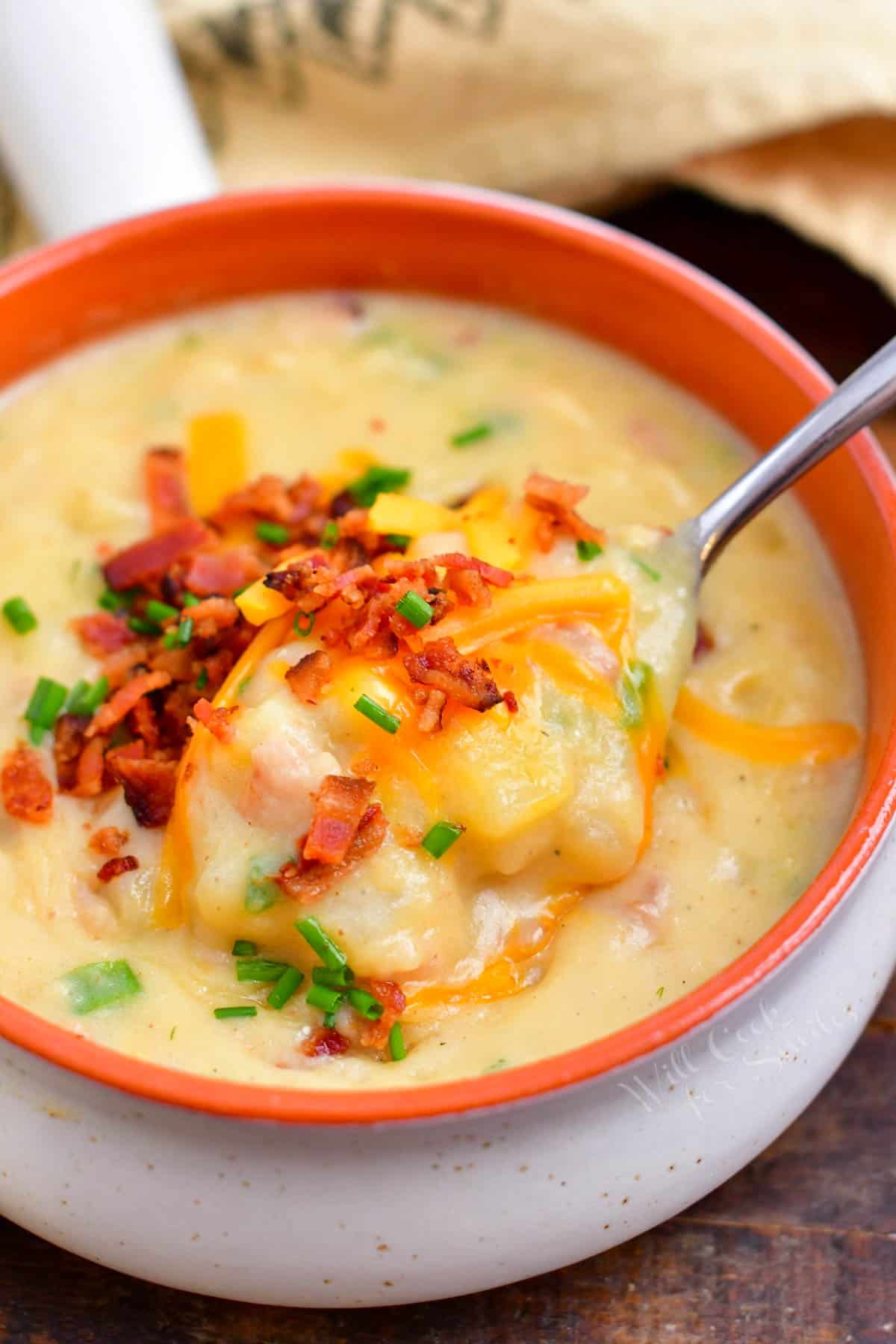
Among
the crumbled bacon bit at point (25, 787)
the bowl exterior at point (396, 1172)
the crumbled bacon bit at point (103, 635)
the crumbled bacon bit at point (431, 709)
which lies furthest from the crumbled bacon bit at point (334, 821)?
the crumbled bacon bit at point (103, 635)

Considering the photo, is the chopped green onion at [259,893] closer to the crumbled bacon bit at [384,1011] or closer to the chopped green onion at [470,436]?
the crumbled bacon bit at [384,1011]

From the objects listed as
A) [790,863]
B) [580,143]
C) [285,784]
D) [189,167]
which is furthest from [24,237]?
[790,863]

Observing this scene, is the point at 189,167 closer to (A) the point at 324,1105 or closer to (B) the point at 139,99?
(B) the point at 139,99

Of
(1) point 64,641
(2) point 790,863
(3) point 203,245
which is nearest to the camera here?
(2) point 790,863

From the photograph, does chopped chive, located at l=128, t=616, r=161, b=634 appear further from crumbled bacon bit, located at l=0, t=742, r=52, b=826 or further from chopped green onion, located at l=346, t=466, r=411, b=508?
chopped green onion, located at l=346, t=466, r=411, b=508

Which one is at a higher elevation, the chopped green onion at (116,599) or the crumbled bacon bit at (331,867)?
the chopped green onion at (116,599)

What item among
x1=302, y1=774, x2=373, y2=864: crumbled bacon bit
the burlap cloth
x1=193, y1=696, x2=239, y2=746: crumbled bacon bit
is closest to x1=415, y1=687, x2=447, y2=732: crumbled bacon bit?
x1=302, y1=774, x2=373, y2=864: crumbled bacon bit

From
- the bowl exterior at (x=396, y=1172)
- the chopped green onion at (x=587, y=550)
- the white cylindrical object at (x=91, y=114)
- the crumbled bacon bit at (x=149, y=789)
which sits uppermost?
the white cylindrical object at (x=91, y=114)
